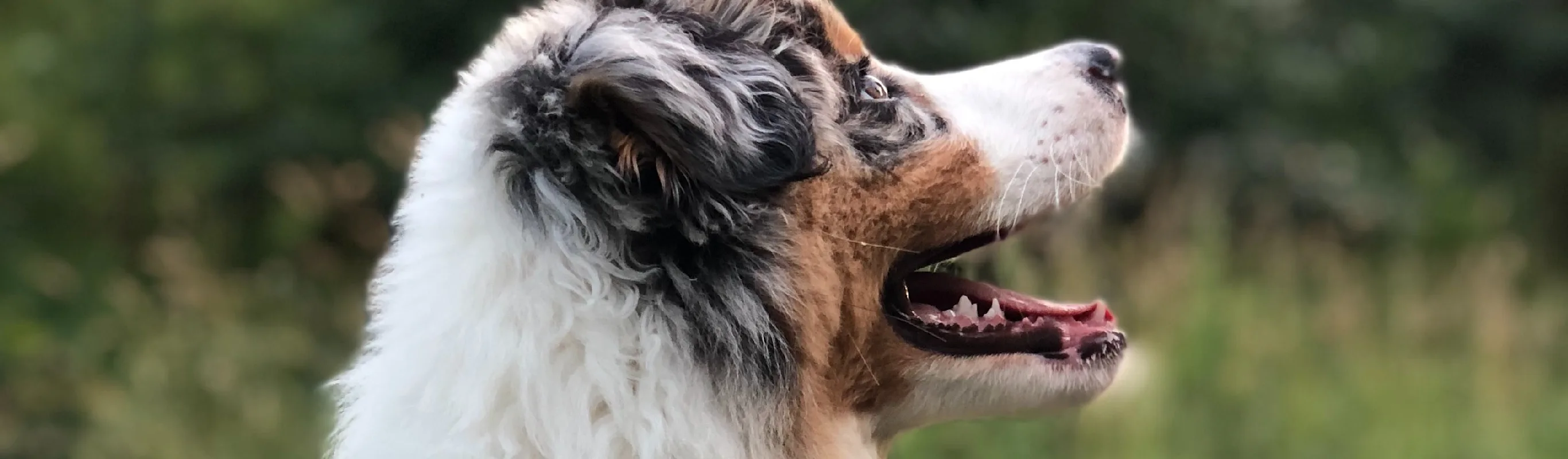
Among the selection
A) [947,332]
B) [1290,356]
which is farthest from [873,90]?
[1290,356]

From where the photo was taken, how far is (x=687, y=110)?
1.66 meters

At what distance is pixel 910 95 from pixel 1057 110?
0.84 ft

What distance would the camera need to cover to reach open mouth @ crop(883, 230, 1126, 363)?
2066 millimetres

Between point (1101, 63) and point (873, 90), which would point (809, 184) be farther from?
point (1101, 63)

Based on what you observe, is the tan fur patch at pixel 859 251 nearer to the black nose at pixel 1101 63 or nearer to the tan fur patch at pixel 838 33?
the tan fur patch at pixel 838 33

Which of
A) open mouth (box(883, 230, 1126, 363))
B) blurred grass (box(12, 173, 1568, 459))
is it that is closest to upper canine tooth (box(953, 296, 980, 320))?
open mouth (box(883, 230, 1126, 363))

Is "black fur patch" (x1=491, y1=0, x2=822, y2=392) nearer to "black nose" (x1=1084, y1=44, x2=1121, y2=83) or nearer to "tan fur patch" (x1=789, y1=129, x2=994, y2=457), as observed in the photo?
"tan fur patch" (x1=789, y1=129, x2=994, y2=457)

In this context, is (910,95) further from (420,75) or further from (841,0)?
(420,75)

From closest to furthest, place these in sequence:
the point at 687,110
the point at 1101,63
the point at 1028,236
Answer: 1. the point at 687,110
2. the point at 1101,63
3. the point at 1028,236

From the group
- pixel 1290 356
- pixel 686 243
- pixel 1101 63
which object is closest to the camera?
pixel 686 243

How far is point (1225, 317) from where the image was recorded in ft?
16.2

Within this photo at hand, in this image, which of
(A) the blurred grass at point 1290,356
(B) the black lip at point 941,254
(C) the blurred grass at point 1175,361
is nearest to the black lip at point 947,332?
(B) the black lip at point 941,254

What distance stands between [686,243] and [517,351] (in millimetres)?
279

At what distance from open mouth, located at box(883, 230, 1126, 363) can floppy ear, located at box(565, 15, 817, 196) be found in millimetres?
370
